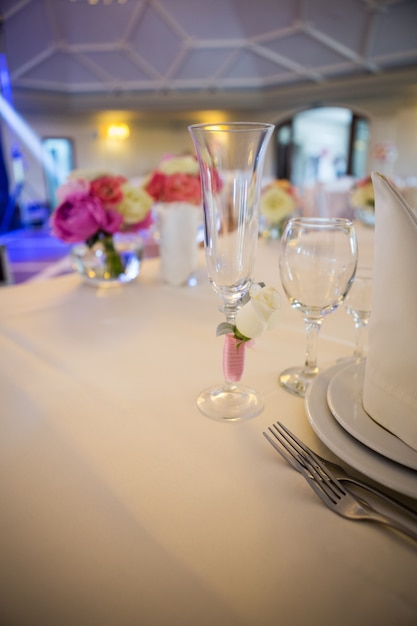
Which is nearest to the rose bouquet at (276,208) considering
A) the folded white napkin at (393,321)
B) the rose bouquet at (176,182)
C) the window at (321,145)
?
the rose bouquet at (176,182)

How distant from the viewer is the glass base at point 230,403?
1.71ft

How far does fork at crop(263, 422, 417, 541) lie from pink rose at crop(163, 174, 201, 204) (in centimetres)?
76

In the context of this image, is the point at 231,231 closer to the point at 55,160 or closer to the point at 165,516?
the point at 165,516

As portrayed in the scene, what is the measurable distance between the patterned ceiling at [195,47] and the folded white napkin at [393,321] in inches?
326

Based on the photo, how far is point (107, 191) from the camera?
3.36 feet

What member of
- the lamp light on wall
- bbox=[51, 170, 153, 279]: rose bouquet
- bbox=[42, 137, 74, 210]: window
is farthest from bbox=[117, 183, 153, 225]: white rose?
the lamp light on wall

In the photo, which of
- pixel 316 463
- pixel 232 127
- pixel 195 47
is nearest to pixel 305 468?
pixel 316 463

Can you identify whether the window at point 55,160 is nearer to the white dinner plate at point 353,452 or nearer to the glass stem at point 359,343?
the glass stem at point 359,343

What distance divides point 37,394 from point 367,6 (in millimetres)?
8620

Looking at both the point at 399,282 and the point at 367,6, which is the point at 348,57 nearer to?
the point at 367,6

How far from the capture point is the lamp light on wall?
1095 centimetres

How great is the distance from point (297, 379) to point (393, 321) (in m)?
0.21

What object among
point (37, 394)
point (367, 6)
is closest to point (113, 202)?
point (37, 394)

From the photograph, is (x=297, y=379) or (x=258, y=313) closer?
(x=258, y=313)
